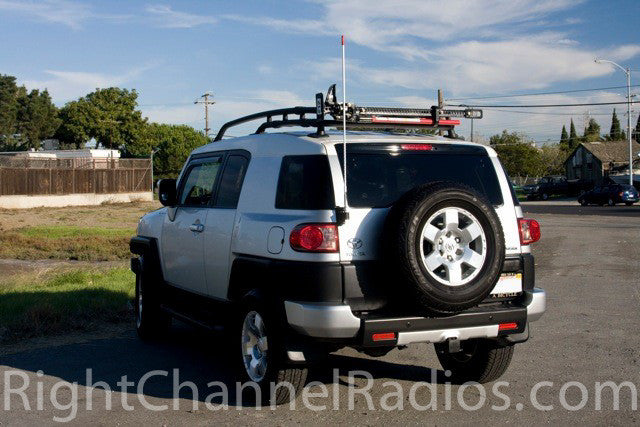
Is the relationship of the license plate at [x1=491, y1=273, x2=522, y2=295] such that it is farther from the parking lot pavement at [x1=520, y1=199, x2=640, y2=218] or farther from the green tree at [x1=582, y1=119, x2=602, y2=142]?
the green tree at [x1=582, y1=119, x2=602, y2=142]

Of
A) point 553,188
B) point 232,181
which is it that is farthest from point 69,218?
point 553,188

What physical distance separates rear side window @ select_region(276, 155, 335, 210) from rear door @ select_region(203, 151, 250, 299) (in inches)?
27.6

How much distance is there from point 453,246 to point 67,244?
1924cm

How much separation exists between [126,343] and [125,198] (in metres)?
46.1

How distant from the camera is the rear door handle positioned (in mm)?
7004

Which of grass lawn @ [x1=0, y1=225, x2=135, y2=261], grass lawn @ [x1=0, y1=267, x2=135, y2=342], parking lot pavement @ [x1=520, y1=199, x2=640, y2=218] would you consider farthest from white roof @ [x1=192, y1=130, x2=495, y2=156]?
parking lot pavement @ [x1=520, y1=199, x2=640, y2=218]

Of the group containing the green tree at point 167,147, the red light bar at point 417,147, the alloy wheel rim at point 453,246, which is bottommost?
the alloy wheel rim at point 453,246

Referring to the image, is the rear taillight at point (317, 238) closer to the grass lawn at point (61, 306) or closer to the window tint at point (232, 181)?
the window tint at point (232, 181)

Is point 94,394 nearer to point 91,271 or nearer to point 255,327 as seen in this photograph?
point 255,327

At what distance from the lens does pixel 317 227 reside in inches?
213

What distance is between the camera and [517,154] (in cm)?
10775

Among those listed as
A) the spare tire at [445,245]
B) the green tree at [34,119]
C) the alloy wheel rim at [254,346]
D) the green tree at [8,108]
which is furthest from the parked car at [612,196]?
the green tree at [8,108]

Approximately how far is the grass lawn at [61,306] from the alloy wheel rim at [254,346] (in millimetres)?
3521

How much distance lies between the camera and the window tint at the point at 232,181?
661 cm
